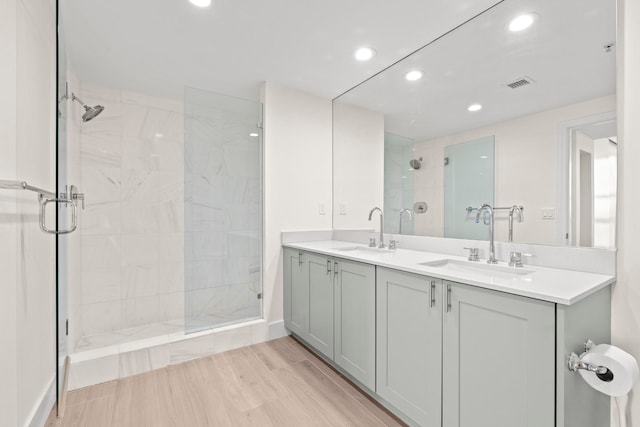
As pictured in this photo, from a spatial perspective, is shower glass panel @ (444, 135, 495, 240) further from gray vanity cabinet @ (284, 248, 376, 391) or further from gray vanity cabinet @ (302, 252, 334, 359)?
gray vanity cabinet @ (302, 252, 334, 359)

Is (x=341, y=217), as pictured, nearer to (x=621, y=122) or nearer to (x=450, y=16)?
(x=450, y=16)

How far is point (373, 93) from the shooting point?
261 centimetres

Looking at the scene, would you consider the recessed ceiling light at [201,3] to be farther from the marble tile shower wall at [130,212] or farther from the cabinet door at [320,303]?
the cabinet door at [320,303]

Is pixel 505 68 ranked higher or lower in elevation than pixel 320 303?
higher

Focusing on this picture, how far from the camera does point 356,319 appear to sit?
1.85 metres

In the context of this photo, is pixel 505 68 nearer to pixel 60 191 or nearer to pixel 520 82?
pixel 520 82

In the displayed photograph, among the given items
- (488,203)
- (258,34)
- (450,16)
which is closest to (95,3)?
(258,34)

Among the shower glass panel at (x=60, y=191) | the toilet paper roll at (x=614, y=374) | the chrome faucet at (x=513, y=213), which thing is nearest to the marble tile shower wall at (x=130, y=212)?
the shower glass panel at (x=60, y=191)

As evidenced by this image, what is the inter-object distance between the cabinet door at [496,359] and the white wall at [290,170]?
167 centimetres

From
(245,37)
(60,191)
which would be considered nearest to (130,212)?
(60,191)

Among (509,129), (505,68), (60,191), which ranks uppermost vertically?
(505,68)

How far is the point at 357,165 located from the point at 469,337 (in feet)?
6.18

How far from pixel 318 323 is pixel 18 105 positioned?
2.10 meters

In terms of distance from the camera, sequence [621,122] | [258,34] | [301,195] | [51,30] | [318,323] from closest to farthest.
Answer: [621,122] → [51,30] → [258,34] → [318,323] → [301,195]
